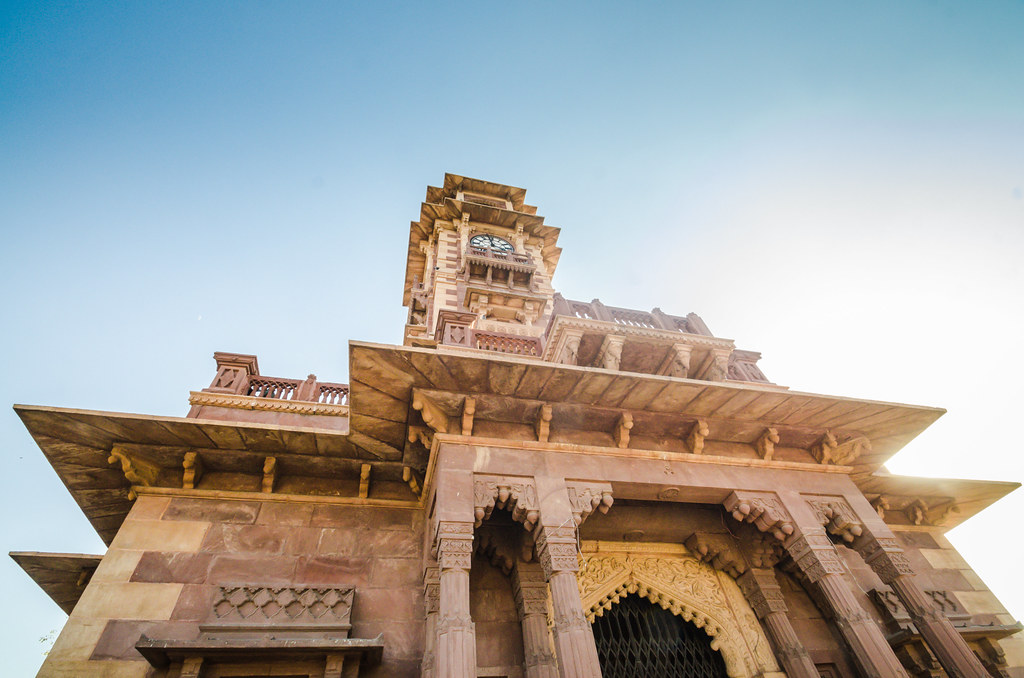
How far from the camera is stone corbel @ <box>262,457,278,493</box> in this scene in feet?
25.2

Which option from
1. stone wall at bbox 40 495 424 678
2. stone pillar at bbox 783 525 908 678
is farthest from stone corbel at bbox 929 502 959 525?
stone wall at bbox 40 495 424 678

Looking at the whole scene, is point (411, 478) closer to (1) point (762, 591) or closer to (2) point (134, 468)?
(2) point (134, 468)

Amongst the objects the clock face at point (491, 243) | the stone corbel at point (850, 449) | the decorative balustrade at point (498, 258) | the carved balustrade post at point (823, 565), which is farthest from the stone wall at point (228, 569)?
the clock face at point (491, 243)

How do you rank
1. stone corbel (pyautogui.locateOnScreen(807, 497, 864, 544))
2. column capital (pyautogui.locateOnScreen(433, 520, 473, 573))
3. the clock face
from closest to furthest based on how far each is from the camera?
1. column capital (pyautogui.locateOnScreen(433, 520, 473, 573))
2. stone corbel (pyautogui.locateOnScreen(807, 497, 864, 544))
3. the clock face

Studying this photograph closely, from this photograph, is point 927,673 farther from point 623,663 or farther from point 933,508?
point 623,663

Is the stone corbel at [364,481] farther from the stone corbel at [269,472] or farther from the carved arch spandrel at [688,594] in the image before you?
the carved arch spandrel at [688,594]

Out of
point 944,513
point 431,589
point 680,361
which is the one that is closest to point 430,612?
point 431,589

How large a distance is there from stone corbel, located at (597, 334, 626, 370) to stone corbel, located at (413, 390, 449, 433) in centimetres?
367

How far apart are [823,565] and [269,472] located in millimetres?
8299

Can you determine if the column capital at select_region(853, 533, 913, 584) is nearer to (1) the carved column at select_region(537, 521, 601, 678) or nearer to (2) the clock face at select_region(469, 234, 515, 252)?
(1) the carved column at select_region(537, 521, 601, 678)

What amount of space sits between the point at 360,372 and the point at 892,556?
813 centimetres

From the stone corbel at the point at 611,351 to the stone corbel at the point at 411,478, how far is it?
4.03 meters

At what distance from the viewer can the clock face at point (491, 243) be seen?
60.1 feet

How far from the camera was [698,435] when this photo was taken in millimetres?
7824
